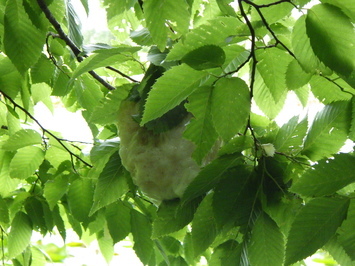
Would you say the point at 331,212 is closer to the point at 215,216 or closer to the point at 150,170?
the point at 215,216

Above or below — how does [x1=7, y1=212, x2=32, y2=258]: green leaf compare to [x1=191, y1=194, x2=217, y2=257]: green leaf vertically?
below

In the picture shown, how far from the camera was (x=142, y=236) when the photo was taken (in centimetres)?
115

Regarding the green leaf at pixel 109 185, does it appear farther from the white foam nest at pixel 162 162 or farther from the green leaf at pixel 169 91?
the green leaf at pixel 169 91

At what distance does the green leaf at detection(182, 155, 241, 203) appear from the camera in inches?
26.9

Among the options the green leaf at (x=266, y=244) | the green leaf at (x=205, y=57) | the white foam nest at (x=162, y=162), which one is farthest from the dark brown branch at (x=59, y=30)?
the green leaf at (x=266, y=244)

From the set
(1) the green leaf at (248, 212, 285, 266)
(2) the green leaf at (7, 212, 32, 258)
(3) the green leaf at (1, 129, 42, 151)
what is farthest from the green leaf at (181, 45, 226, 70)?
(2) the green leaf at (7, 212, 32, 258)

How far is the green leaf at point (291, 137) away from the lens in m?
0.74

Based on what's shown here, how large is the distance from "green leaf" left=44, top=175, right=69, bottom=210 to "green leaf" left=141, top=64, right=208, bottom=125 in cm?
64

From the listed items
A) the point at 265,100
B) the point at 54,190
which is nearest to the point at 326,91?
the point at 265,100

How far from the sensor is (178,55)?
65cm

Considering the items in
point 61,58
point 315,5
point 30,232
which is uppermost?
point 315,5

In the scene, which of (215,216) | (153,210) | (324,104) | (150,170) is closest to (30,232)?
(153,210)

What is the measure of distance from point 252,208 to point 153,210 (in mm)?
569

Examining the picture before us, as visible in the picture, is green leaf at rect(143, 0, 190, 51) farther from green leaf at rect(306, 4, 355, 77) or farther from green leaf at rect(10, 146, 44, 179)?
green leaf at rect(10, 146, 44, 179)
